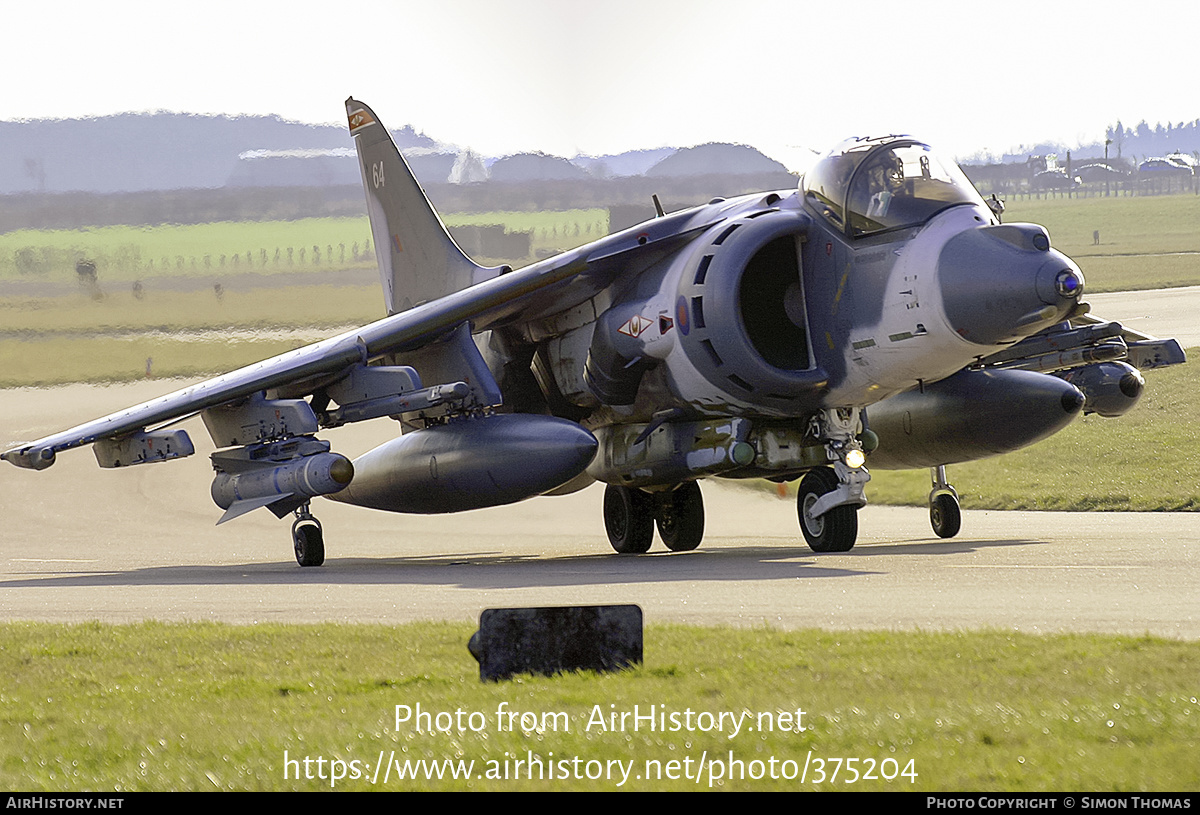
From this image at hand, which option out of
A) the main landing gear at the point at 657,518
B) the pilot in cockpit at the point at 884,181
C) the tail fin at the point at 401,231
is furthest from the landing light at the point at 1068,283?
the tail fin at the point at 401,231

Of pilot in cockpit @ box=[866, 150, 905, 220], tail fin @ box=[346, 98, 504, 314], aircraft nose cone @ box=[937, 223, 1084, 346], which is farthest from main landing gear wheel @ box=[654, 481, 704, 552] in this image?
aircraft nose cone @ box=[937, 223, 1084, 346]

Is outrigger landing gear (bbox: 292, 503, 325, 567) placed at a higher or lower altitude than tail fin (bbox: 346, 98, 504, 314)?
lower

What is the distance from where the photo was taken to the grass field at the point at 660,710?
4945 millimetres

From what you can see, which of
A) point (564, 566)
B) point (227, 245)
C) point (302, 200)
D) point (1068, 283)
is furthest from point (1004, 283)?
point (302, 200)

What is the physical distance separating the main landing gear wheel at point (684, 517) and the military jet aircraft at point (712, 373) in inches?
0.9

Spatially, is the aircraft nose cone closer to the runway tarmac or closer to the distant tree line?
the runway tarmac

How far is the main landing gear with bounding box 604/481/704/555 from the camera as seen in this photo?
1609 cm

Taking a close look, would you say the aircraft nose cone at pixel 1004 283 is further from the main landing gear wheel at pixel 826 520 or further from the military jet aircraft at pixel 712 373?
the main landing gear wheel at pixel 826 520

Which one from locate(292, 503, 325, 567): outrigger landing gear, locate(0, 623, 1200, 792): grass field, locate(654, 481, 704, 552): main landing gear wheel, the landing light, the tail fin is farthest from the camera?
the tail fin

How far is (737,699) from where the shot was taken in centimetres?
612

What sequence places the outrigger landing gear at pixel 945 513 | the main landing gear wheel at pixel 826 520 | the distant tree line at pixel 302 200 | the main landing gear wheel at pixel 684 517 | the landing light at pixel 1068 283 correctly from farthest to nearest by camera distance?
the distant tree line at pixel 302 200, the main landing gear wheel at pixel 684 517, the outrigger landing gear at pixel 945 513, the main landing gear wheel at pixel 826 520, the landing light at pixel 1068 283

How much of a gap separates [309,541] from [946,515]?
22.0ft

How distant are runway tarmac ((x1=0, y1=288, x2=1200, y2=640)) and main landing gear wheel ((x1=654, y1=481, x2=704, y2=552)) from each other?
361 millimetres

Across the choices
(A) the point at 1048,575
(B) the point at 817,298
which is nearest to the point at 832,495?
(B) the point at 817,298
